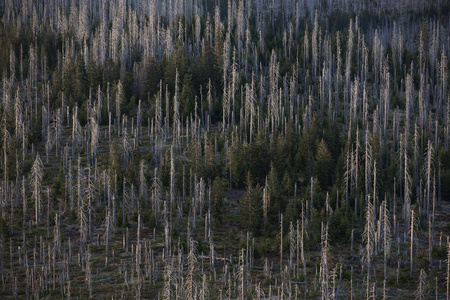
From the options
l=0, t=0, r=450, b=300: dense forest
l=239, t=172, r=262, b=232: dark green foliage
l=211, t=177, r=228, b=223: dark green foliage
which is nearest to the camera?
l=0, t=0, r=450, b=300: dense forest

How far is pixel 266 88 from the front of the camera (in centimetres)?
11238

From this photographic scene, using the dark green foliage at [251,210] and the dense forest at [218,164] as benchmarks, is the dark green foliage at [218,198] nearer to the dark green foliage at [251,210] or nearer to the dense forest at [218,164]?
the dense forest at [218,164]

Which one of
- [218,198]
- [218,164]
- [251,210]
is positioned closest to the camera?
[251,210]

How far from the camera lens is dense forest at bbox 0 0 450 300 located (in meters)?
60.7

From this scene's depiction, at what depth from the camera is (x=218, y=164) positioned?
273ft

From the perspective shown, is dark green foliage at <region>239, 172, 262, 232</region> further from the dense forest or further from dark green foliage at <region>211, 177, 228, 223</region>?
dark green foliage at <region>211, 177, 228, 223</region>

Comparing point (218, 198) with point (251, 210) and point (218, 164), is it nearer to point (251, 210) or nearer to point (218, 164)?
point (251, 210)

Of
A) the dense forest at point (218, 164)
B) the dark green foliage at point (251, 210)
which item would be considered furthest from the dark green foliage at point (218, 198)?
the dark green foliage at point (251, 210)

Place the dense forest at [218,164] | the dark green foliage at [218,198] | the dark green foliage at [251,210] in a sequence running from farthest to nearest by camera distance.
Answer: the dark green foliage at [218,198] → the dark green foliage at [251,210] → the dense forest at [218,164]

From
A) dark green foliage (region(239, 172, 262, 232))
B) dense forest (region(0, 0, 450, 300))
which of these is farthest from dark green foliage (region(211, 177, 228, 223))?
dark green foliage (region(239, 172, 262, 232))

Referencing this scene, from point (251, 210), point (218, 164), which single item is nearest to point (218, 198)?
point (251, 210)

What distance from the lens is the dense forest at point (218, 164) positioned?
60.7 m

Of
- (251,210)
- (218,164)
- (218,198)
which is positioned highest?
(218,164)

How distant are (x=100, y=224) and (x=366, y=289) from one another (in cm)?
2570
